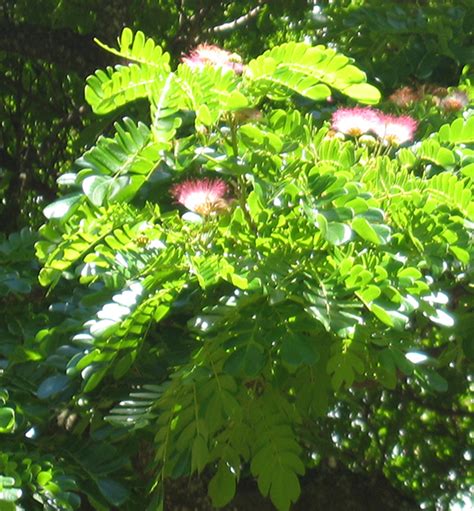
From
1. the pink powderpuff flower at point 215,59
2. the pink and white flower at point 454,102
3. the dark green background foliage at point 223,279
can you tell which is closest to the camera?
the dark green background foliage at point 223,279

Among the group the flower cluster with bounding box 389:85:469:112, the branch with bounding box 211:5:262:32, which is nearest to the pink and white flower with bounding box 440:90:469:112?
the flower cluster with bounding box 389:85:469:112

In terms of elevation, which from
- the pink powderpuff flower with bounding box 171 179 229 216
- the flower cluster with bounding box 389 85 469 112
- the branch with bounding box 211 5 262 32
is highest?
the pink powderpuff flower with bounding box 171 179 229 216

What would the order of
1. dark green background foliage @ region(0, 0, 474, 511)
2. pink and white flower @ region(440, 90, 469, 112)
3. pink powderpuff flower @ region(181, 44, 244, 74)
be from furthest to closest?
1. pink and white flower @ region(440, 90, 469, 112)
2. pink powderpuff flower @ region(181, 44, 244, 74)
3. dark green background foliage @ region(0, 0, 474, 511)

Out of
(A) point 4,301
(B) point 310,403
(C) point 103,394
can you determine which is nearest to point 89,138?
(A) point 4,301

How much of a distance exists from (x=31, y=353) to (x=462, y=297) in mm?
1091

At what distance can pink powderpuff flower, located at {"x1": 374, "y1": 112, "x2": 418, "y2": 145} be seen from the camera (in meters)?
2.46

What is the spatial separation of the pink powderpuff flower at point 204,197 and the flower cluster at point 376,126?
0.36m

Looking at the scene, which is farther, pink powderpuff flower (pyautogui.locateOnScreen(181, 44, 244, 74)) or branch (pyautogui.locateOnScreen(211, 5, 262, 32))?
branch (pyautogui.locateOnScreen(211, 5, 262, 32))

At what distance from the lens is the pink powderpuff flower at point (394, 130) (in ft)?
8.05

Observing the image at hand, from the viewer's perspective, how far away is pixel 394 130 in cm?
246

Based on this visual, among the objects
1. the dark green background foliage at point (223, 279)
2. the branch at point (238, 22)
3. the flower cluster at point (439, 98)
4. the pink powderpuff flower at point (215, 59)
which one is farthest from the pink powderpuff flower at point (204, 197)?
the branch at point (238, 22)

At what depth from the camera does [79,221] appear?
2.38 meters

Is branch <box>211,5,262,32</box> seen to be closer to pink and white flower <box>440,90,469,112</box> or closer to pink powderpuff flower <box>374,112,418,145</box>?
pink and white flower <box>440,90,469,112</box>

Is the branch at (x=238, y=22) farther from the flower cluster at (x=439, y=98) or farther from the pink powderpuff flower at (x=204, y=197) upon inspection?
the pink powderpuff flower at (x=204, y=197)
